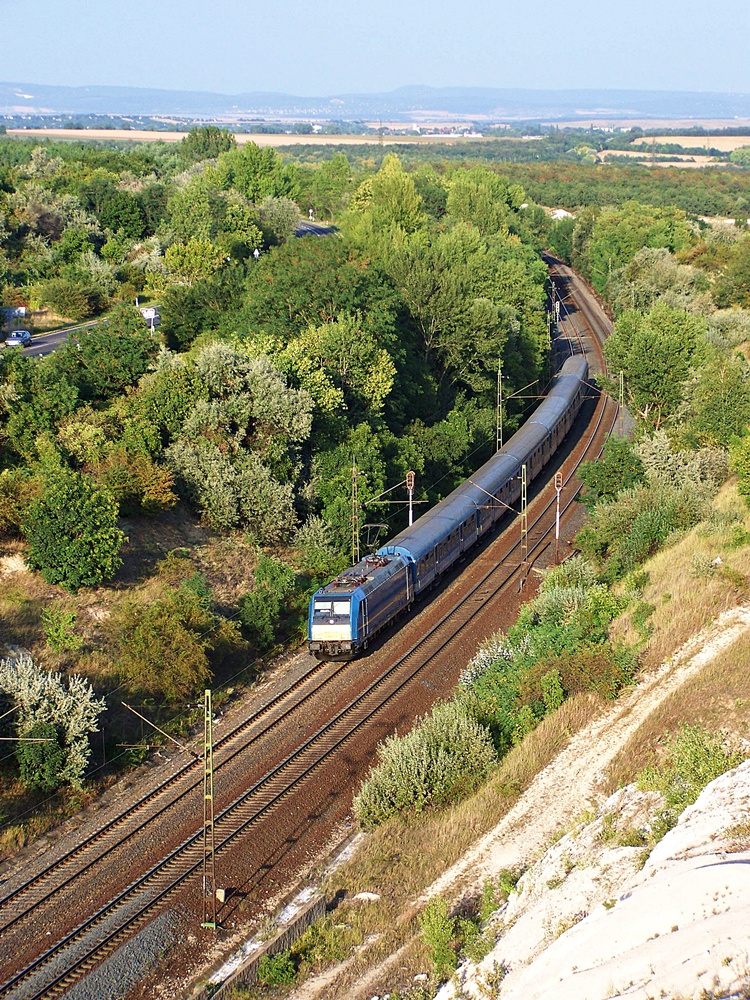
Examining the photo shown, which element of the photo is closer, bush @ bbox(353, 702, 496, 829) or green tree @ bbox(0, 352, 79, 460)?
bush @ bbox(353, 702, 496, 829)

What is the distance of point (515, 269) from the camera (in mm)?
66438

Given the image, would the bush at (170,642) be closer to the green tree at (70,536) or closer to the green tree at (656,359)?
the green tree at (70,536)

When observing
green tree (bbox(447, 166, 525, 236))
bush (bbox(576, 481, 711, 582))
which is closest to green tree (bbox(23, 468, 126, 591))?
bush (bbox(576, 481, 711, 582))

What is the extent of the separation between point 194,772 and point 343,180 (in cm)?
9843

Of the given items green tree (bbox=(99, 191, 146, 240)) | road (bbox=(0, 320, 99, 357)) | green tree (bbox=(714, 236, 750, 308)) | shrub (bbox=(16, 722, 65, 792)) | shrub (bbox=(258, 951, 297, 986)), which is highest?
green tree (bbox=(99, 191, 146, 240))

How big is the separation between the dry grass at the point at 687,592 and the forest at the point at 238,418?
4.28 feet

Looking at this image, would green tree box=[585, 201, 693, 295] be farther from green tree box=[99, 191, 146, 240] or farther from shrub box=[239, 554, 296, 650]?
shrub box=[239, 554, 296, 650]

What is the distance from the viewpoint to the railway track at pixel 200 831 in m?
18.3

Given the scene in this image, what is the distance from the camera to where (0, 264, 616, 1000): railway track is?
18297mm

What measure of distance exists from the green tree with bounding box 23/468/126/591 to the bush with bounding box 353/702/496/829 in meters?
11.5

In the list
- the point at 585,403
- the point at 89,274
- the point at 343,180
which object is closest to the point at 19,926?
the point at 89,274

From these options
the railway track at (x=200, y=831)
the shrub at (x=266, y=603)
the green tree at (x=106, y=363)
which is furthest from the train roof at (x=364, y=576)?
the green tree at (x=106, y=363)

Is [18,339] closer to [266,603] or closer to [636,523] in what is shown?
[266,603]

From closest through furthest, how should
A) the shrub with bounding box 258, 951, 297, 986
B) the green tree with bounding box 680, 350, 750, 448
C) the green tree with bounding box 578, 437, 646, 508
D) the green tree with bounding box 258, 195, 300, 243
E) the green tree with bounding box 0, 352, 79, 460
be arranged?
the shrub with bounding box 258, 951, 297, 986 → the green tree with bounding box 0, 352, 79, 460 → the green tree with bounding box 578, 437, 646, 508 → the green tree with bounding box 680, 350, 750, 448 → the green tree with bounding box 258, 195, 300, 243
